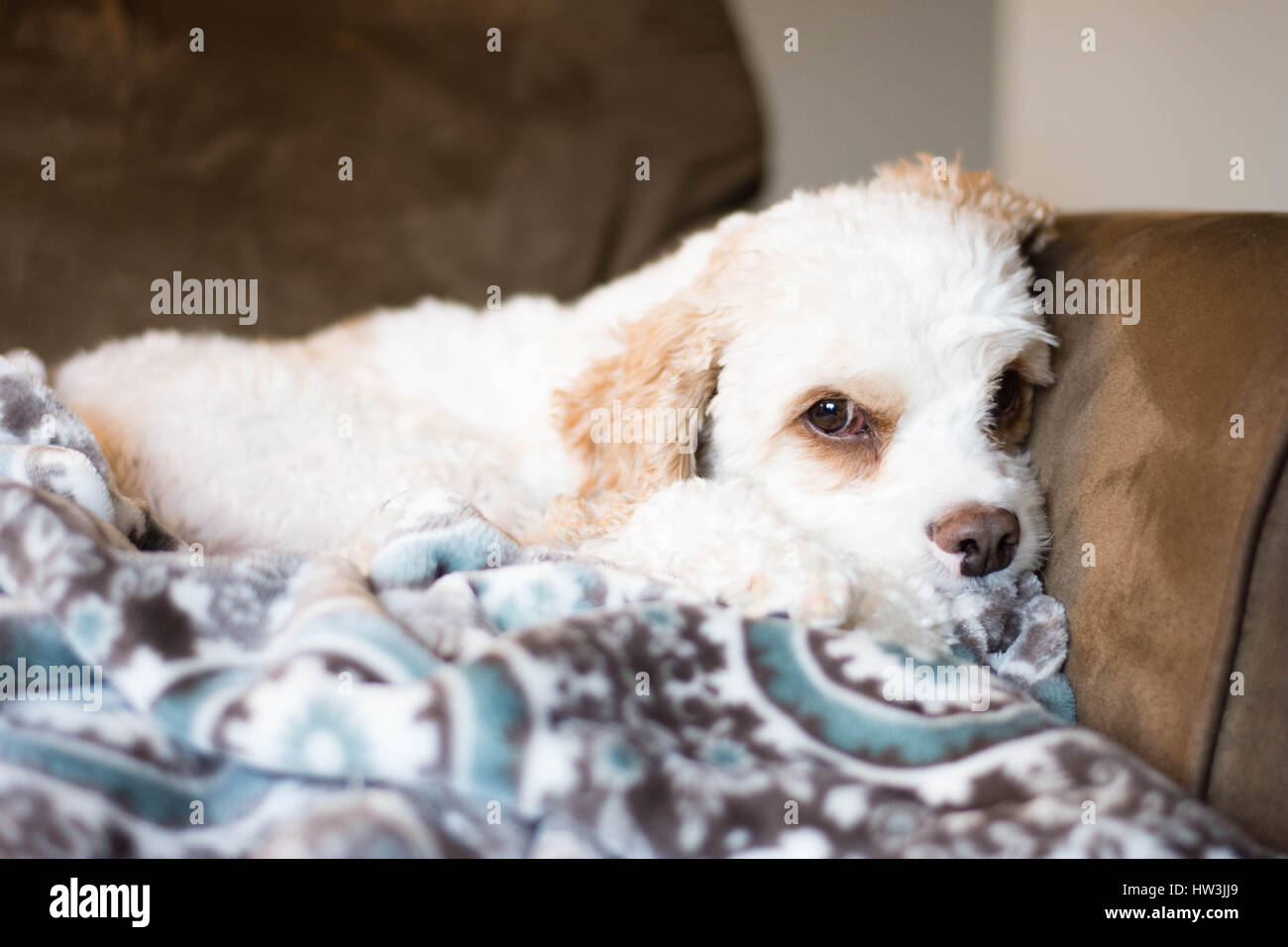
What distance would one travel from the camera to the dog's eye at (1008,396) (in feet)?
5.28

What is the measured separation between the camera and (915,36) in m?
3.72

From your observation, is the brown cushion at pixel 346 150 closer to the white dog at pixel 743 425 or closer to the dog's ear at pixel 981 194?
the white dog at pixel 743 425

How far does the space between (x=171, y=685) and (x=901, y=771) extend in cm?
82

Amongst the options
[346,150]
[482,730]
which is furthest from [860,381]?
[346,150]

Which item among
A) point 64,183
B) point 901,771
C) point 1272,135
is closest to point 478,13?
point 64,183

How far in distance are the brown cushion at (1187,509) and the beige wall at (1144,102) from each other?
0.95 m

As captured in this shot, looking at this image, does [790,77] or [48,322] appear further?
[790,77]

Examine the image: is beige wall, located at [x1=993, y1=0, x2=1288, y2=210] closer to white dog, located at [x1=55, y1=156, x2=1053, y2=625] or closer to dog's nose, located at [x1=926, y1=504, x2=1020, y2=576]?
Answer: white dog, located at [x1=55, y1=156, x2=1053, y2=625]

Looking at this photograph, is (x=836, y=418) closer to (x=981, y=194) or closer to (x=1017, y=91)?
(x=981, y=194)

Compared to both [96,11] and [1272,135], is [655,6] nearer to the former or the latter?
[96,11]

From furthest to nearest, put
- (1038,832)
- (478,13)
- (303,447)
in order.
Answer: (478,13) → (303,447) → (1038,832)

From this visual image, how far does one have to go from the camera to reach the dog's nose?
1397mm

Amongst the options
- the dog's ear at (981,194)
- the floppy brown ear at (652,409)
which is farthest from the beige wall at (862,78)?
the floppy brown ear at (652,409)

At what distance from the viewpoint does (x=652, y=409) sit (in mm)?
1640
